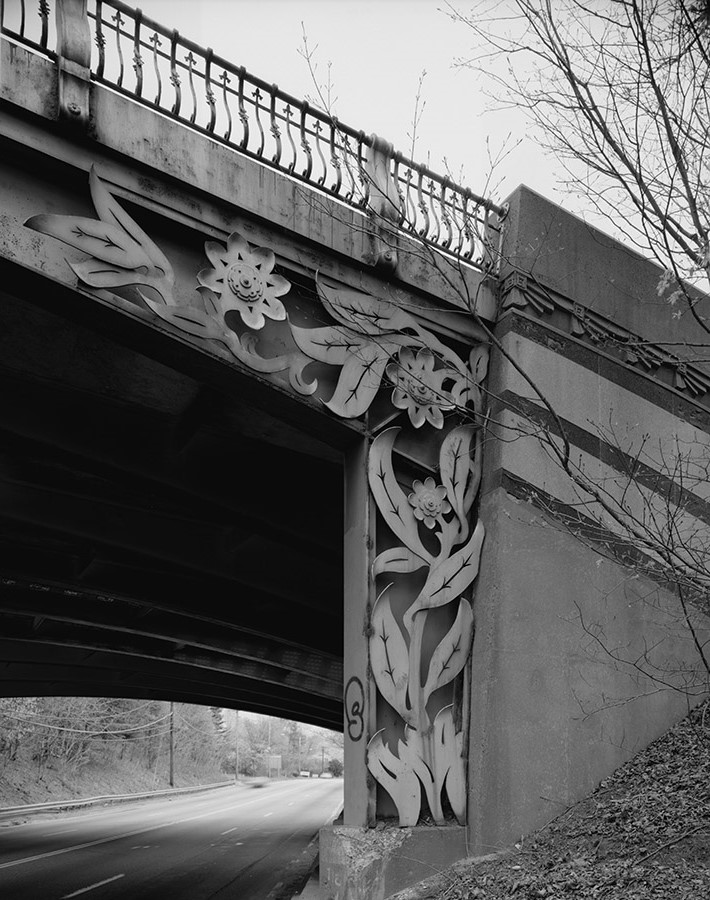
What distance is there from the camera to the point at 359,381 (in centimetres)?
800

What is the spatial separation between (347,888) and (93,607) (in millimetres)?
10798

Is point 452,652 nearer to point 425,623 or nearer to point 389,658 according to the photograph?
point 425,623

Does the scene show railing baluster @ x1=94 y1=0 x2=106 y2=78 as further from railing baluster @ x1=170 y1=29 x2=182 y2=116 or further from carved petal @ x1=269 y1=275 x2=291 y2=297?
carved petal @ x1=269 y1=275 x2=291 y2=297

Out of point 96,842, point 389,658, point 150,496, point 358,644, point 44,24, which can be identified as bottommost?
point 96,842

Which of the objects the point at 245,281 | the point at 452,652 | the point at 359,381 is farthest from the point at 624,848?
the point at 245,281

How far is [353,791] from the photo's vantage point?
7.35m

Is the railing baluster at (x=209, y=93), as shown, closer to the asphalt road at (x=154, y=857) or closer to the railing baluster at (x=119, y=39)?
the railing baluster at (x=119, y=39)

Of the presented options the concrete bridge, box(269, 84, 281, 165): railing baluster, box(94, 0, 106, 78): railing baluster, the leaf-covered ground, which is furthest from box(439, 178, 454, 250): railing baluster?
the leaf-covered ground

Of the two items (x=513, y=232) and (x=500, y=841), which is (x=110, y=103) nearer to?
(x=513, y=232)

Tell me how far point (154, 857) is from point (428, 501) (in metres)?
14.3

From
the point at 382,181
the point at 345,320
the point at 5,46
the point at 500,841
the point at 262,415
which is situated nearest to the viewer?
the point at 5,46

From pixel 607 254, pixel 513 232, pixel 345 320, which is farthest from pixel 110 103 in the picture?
pixel 607 254

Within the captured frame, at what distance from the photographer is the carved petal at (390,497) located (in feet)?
25.9

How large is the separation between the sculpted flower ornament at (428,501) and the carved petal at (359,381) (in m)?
0.91
